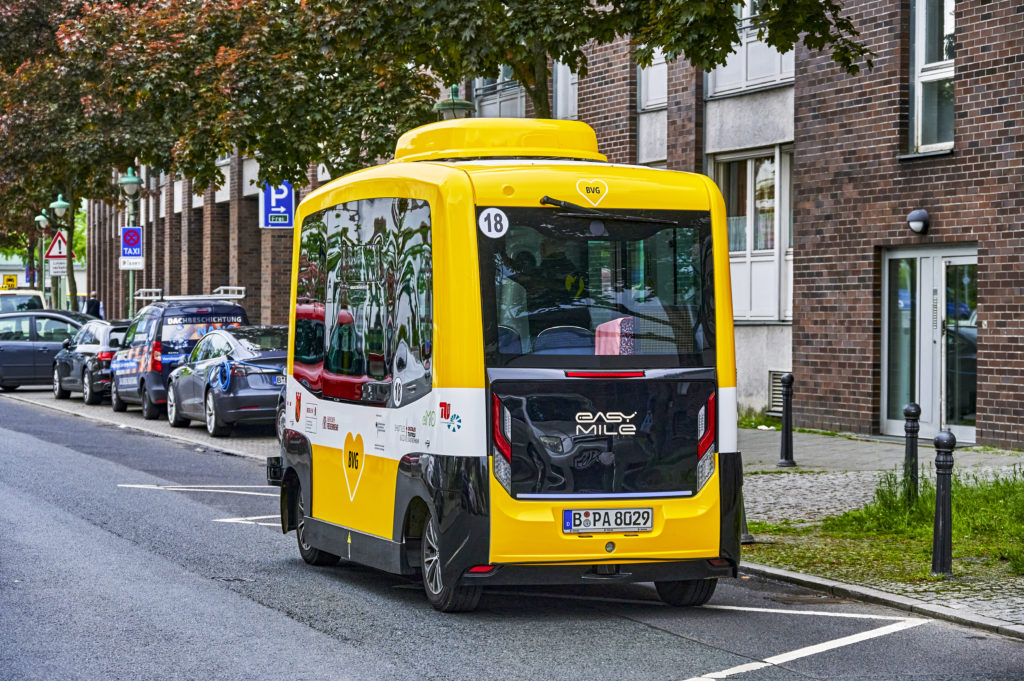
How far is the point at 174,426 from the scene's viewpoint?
23000mm

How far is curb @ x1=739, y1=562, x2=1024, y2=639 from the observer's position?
8234 mm

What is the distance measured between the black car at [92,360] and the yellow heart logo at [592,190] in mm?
20064

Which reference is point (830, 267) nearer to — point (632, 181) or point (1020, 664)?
point (632, 181)

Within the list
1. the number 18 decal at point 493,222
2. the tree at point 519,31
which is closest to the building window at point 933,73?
the tree at point 519,31

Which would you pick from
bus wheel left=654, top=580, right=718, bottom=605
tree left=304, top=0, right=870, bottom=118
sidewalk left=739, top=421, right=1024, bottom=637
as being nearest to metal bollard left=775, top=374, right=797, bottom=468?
sidewalk left=739, top=421, right=1024, bottom=637

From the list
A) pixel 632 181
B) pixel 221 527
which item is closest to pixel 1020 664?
pixel 632 181

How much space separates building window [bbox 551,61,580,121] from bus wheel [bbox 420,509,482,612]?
17970mm

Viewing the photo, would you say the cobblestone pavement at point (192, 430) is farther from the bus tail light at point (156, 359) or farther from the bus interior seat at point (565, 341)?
the bus interior seat at point (565, 341)

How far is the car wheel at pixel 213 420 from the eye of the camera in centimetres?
2082

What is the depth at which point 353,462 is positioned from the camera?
9.55m

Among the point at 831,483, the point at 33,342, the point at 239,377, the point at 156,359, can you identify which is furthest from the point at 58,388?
the point at 831,483

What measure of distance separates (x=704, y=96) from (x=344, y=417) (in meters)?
14.2

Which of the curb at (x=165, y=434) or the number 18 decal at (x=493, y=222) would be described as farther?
the curb at (x=165, y=434)

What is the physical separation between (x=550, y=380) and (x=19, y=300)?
118ft
